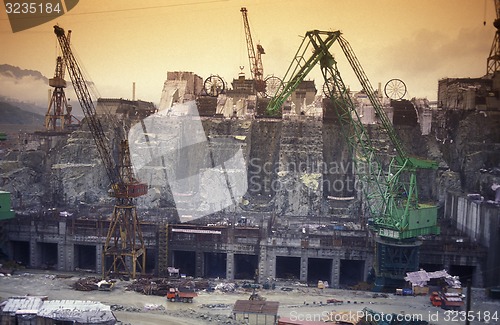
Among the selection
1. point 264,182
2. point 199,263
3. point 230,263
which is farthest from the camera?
point 264,182

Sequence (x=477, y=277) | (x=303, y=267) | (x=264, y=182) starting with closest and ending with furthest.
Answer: (x=477, y=277), (x=303, y=267), (x=264, y=182)

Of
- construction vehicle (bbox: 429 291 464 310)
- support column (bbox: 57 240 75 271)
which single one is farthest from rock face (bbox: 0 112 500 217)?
construction vehicle (bbox: 429 291 464 310)

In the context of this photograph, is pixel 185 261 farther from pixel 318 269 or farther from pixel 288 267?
pixel 318 269

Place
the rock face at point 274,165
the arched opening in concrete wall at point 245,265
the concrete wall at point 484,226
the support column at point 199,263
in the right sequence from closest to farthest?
the concrete wall at point 484,226, the support column at point 199,263, the arched opening in concrete wall at point 245,265, the rock face at point 274,165

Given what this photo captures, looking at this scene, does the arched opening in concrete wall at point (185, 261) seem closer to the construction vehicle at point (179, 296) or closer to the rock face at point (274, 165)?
the rock face at point (274, 165)

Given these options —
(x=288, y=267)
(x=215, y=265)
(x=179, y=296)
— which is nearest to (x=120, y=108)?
(x=215, y=265)

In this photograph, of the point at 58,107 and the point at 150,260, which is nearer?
the point at 150,260

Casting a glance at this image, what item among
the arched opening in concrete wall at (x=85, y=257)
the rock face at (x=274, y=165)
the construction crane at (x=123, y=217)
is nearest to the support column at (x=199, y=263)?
the construction crane at (x=123, y=217)
